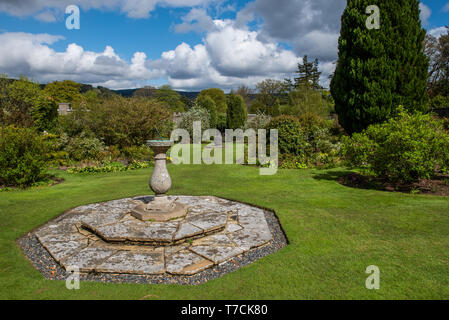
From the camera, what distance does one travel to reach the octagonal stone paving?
3865mm

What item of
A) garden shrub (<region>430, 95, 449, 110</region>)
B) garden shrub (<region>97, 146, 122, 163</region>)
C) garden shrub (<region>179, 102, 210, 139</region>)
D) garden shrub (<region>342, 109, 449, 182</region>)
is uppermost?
garden shrub (<region>430, 95, 449, 110</region>)

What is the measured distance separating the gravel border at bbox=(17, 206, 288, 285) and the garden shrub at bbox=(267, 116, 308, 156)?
8499mm

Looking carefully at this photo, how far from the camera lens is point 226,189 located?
8516 mm

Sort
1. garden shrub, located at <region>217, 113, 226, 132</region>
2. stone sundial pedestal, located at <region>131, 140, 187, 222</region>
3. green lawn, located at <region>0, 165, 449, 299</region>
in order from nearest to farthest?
1. green lawn, located at <region>0, 165, 449, 299</region>
2. stone sundial pedestal, located at <region>131, 140, 187, 222</region>
3. garden shrub, located at <region>217, 113, 226, 132</region>

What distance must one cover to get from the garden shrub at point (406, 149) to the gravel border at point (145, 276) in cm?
462

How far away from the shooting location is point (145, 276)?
363 centimetres

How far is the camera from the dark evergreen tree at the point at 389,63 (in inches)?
475

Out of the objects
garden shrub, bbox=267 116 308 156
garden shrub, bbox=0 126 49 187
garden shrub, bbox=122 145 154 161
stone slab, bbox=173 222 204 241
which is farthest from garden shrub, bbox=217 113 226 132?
stone slab, bbox=173 222 204 241

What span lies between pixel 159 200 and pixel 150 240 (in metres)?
1.17

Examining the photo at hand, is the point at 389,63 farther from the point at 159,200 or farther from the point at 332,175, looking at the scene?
the point at 159,200

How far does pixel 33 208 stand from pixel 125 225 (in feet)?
10.3

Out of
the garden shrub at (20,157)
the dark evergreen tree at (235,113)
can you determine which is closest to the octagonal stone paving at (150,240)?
the garden shrub at (20,157)

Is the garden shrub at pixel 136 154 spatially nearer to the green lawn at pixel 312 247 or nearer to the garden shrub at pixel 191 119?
the green lawn at pixel 312 247

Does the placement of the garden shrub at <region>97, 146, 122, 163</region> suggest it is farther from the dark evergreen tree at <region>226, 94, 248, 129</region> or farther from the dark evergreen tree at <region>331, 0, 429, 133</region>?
the dark evergreen tree at <region>226, 94, 248, 129</region>
